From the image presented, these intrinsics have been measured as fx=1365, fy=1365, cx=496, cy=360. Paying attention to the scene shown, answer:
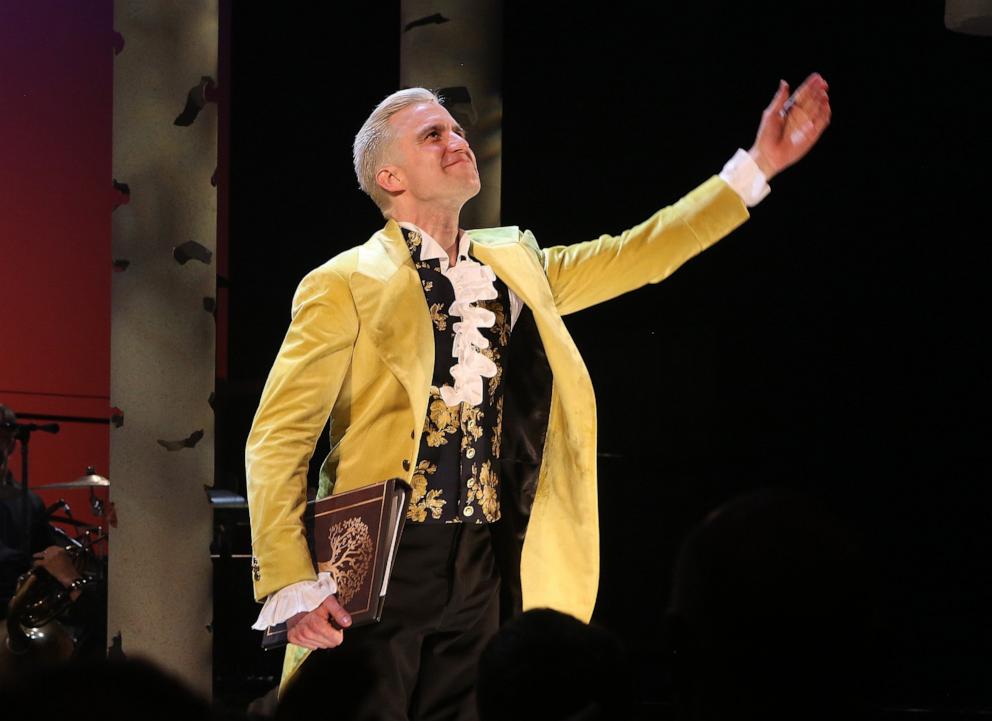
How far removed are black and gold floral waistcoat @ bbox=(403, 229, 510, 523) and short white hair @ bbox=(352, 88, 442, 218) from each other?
276mm

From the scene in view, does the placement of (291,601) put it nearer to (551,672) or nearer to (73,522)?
(551,672)

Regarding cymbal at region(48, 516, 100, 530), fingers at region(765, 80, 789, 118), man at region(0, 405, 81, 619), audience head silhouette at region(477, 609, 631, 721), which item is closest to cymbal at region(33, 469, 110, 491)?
cymbal at region(48, 516, 100, 530)

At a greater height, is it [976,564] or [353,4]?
[353,4]

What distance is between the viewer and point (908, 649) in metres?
4.38

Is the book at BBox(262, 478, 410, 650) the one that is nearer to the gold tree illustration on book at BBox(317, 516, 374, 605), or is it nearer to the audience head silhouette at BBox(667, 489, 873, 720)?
the gold tree illustration on book at BBox(317, 516, 374, 605)

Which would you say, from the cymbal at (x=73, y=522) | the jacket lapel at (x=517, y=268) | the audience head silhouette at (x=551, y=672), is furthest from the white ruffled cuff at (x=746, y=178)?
the cymbal at (x=73, y=522)

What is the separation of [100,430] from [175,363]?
1.95 m

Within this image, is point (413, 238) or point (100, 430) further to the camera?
point (100, 430)

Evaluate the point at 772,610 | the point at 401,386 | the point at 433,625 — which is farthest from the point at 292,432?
the point at 772,610

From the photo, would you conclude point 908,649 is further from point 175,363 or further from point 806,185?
point 175,363

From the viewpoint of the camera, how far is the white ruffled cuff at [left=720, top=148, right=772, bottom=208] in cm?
246

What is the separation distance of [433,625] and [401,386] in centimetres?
41

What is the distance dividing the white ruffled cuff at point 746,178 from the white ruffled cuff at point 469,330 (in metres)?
0.47

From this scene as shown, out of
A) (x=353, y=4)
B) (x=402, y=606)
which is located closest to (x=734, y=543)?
(x=402, y=606)
